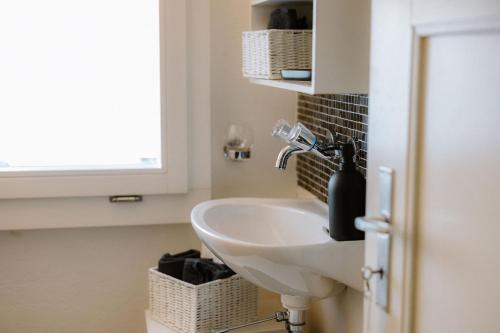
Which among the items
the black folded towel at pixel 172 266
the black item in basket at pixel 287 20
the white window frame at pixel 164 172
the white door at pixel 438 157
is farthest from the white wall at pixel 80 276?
the white door at pixel 438 157

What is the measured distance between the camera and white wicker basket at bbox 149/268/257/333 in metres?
2.03

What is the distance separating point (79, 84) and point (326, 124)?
0.82 m

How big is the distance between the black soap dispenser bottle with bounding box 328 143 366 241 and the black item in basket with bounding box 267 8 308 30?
1.34 ft

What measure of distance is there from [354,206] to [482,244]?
0.70 m

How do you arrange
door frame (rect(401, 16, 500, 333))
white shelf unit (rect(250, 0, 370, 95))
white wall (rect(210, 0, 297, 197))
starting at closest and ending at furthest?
door frame (rect(401, 16, 500, 333)) → white shelf unit (rect(250, 0, 370, 95)) → white wall (rect(210, 0, 297, 197))

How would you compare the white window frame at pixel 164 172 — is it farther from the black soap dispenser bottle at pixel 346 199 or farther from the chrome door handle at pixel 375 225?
the chrome door handle at pixel 375 225

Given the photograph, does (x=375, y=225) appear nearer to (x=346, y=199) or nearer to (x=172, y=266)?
(x=346, y=199)

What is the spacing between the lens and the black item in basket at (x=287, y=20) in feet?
6.02

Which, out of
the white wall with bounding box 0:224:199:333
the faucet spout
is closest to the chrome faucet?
the faucet spout

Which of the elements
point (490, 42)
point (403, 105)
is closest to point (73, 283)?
point (403, 105)

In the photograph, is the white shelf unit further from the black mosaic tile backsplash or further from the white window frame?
the white window frame

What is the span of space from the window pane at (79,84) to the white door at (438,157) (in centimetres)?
127

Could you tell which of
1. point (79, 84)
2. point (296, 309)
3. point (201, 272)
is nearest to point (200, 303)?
point (201, 272)

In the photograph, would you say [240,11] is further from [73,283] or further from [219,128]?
[73,283]
